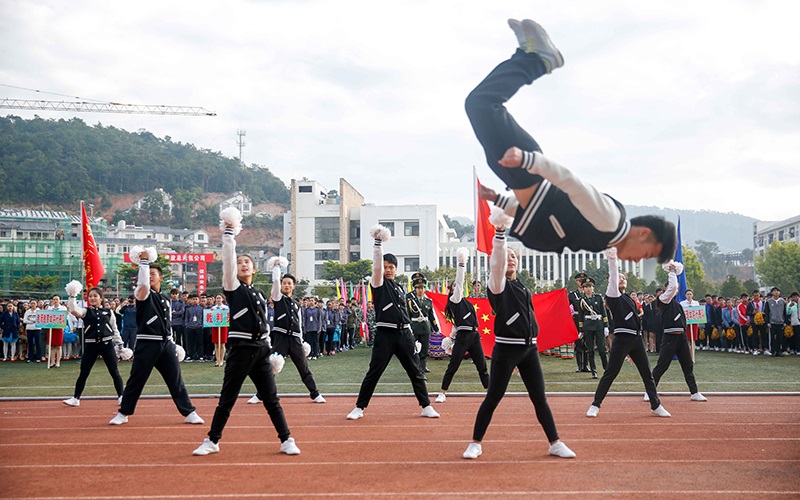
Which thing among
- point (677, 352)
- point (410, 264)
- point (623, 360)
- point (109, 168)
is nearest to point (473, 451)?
point (623, 360)

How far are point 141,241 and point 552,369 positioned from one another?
9301 cm

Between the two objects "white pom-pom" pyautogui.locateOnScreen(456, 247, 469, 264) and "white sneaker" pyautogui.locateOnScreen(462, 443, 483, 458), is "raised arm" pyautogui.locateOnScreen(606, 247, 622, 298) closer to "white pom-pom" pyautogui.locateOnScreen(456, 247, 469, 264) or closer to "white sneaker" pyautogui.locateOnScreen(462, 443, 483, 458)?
"white pom-pom" pyautogui.locateOnScreen(456, 247, 469, 264)

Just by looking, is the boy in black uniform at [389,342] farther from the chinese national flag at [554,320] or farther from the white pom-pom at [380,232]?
the chinese national flag at [554,320]

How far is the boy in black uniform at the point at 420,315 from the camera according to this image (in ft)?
47.6

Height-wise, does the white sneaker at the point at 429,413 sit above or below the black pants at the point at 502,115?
below

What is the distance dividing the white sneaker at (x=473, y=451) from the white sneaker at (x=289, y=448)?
182 centimetres

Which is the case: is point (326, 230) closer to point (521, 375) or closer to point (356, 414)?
point (356, 414)

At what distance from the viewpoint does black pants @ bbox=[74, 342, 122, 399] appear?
11.3 metres

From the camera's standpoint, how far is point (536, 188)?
583cm

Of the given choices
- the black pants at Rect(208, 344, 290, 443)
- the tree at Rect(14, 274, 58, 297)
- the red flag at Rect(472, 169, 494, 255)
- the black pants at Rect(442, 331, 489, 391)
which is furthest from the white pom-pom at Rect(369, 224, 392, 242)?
the tree at Rect(14, 274, 58, 297)

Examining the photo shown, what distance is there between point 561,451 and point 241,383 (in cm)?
348

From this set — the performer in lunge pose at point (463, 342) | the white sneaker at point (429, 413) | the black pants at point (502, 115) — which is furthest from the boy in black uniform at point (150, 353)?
the black pants at point (502, 115)

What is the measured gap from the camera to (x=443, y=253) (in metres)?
75.0

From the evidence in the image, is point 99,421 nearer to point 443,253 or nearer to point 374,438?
point 374,438
